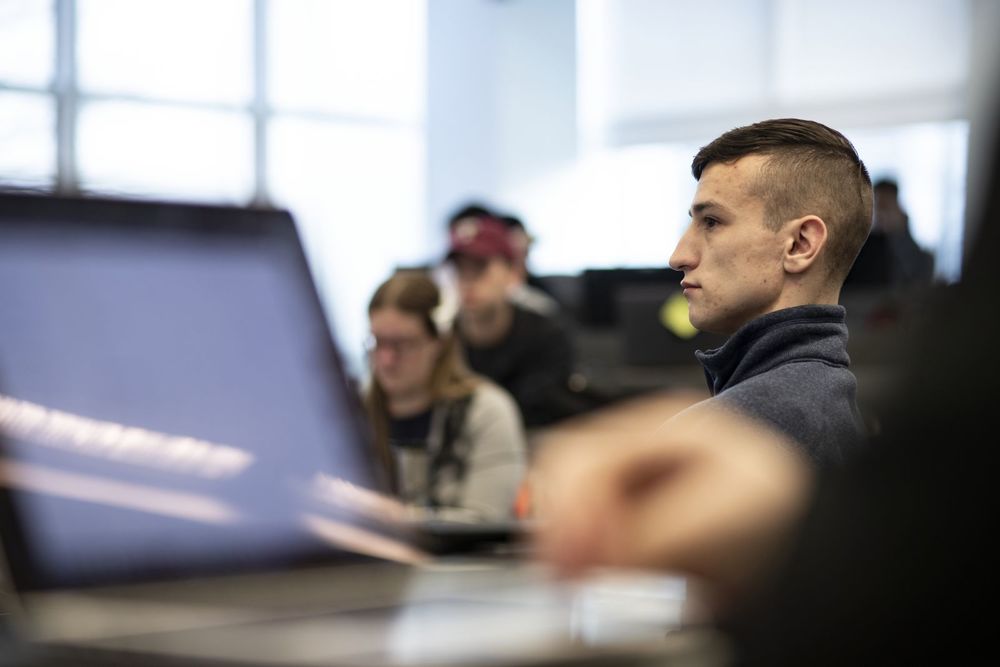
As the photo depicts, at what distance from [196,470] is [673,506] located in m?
0.44

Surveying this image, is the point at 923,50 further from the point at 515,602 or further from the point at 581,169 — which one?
the point at 515,602

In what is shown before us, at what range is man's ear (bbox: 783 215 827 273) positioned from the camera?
3.60ft

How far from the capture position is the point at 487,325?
3.62 m

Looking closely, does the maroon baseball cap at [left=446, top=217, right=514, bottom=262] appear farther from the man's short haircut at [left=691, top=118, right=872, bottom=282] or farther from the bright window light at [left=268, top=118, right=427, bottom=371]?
the bright window light at [left=268, top=118, right=427, bottom=371]

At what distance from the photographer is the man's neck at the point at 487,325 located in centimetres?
362

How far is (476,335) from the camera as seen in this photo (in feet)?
12.0

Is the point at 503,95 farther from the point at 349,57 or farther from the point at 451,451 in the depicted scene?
the point at 451,451

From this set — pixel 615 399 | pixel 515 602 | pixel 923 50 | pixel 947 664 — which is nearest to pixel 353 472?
pixel 515 602

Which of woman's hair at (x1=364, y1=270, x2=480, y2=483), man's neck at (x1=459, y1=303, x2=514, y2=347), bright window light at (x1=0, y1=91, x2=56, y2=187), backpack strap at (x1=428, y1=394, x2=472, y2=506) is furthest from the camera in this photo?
bright window light at (x1=0, y1=91, x2=56, y2=187)

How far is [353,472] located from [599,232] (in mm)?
8979

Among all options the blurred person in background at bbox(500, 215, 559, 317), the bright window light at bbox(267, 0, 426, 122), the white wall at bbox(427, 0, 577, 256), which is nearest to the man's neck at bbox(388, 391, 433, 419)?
the blurred person in background at bbox(500, 215, 559, 317)

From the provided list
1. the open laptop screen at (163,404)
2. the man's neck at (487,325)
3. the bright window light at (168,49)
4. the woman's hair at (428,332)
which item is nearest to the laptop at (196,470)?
the open laptop screen at (163,404)

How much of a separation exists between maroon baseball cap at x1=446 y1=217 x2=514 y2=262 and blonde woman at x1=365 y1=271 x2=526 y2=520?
2.69ft

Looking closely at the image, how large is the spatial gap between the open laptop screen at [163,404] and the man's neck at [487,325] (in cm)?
281
